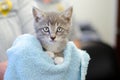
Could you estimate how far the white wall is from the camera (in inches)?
99.4

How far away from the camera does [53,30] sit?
67 centimetres

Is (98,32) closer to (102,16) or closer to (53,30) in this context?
(102,16)

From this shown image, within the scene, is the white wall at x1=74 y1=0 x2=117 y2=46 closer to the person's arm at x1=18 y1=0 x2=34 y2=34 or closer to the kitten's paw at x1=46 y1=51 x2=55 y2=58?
the person's arm at x1=18 y1=0 x2=34 y2=34

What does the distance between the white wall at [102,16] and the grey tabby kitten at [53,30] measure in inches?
70.6

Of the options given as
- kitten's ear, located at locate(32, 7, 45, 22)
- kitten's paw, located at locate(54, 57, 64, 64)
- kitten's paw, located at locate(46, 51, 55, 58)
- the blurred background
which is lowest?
the blurred background

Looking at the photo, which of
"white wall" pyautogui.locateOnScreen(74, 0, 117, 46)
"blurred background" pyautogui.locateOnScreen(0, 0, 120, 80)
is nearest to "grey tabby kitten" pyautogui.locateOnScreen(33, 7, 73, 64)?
"blurred background" pyautogui.locateOnScreen(0, 0, 120, 80)

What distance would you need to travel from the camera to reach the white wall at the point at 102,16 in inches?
99.4

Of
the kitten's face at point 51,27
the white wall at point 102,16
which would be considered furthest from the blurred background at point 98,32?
the kitten's face at point 51,27

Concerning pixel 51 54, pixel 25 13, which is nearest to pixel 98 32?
pixel 25 13

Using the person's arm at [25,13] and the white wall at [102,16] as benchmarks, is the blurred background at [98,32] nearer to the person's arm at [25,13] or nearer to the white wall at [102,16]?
the white wall at [102,16]

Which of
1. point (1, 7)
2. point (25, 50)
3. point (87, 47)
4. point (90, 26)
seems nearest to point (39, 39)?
point (25, 50)

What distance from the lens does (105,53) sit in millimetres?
1924

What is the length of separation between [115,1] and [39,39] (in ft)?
6.82

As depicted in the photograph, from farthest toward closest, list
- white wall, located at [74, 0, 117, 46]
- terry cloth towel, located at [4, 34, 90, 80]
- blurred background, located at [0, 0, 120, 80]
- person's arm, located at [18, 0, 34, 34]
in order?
1. white wall, located at [74, 0, 117, 46]
2. blurred background, located at [0, 0, 120, 80]
3. person's arm, located at [18, 0, 34, 34]
4. terry cloth towel, located at [4, 34, 90, 80]
